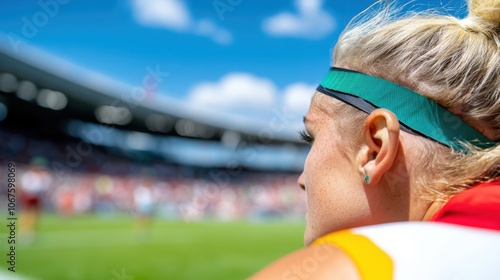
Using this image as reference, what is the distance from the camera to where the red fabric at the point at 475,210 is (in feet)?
2.85

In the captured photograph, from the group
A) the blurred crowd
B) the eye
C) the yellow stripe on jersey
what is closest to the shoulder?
the yellow stripe on jersey

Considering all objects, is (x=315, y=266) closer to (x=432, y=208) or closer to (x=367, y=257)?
(x=367, y=257)

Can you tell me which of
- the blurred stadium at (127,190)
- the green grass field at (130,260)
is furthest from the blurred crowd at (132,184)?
the green grass field at (130,260)

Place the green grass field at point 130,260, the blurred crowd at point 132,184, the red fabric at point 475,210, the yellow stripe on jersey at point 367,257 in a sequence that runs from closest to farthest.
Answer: the yellow stripe on jersey at point 367,257, the red fabric at point 475,210, the green grass field at point 130,260, the blurred crowd at point 132,184

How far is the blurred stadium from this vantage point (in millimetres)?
10055

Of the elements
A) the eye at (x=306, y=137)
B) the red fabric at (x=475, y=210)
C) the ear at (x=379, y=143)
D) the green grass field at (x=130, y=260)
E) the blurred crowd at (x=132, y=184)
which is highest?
the blurred crowd at (x=132, y=184)

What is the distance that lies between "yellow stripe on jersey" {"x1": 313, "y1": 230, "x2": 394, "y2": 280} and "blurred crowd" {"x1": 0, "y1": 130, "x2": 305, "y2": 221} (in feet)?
78.5

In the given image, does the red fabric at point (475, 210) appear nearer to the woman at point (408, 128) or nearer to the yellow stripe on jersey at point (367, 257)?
the woman at point (408, 128)

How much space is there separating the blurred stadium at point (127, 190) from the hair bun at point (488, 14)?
22.1ft

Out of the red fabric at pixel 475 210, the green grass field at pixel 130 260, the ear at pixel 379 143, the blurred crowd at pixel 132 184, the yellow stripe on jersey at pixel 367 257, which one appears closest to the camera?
the yellow stripe on jersey at pixel 367 257

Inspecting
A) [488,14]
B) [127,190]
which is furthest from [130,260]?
[127,190]

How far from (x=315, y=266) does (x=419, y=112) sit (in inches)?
19.1

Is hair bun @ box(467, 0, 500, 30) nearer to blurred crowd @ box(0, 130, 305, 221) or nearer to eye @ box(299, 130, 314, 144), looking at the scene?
eye @ box(299, 130, 314, 144)

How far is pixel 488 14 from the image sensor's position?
1.29m
